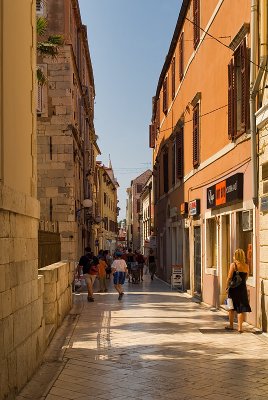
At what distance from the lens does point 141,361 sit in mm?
8922

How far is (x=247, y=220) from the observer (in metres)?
12.8

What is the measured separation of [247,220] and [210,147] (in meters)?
4.79

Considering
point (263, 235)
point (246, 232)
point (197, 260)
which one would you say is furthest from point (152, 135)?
point (263, 235)

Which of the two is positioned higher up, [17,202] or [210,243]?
[17,202]

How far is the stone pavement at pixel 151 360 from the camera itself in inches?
284

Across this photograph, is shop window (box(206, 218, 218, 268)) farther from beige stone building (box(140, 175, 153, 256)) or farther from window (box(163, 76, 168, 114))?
beige stone building (box(140, 175, 153, 256))

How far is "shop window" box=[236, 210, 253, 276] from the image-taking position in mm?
12664

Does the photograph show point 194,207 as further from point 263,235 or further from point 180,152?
point 263,235

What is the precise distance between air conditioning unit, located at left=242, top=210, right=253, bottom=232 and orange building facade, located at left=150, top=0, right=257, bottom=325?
2 centimetres

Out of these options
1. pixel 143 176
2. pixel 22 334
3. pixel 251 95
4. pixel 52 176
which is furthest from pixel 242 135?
pixel 143 176

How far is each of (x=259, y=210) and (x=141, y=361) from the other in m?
4.22

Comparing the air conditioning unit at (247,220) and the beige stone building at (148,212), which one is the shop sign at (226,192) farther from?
the beige stone building at (148,212)

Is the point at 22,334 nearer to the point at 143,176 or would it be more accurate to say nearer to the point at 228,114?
the point at 228,114

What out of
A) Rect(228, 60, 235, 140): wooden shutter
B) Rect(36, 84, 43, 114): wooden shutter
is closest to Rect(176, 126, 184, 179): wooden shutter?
Rect(36, 84, 43, 114): wooden shutter
